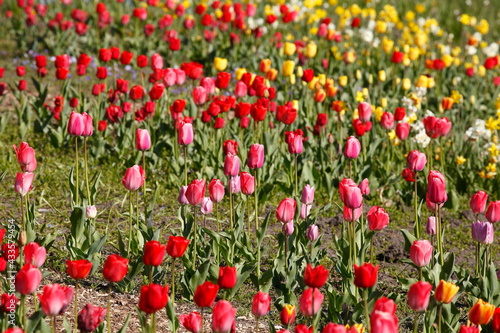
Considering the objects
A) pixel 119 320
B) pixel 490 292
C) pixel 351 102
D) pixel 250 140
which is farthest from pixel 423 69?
pixel 119 320

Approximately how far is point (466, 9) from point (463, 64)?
11.8ft

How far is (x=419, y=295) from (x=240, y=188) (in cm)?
163

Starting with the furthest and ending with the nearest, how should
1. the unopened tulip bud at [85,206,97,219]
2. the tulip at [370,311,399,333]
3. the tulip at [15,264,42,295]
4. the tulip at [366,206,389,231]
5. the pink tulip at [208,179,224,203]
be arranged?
the unopened tulip bud at [85,206,97,219]
the pink tulip at [208,179,224,203]
the tulip at [366,206,389,231]
the tulip at [15,264,42,295]
the tulip at [370,311,399,333]

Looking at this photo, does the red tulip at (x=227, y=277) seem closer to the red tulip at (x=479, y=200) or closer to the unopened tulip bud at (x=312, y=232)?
the unopened tulip bud at (x=312, y=232)

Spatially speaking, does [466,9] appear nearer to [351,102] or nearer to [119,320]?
[351,102]

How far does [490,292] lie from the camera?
366cm

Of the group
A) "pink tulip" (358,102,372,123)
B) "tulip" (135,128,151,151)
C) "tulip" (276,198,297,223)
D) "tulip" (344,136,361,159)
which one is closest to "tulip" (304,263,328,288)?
"tulip" (276,198,297,223)

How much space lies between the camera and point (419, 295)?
107 inches

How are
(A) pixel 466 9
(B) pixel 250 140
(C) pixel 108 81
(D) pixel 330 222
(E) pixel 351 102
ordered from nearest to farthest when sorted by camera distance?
1. (D) pixel 330 222
2. (B) pixel 250 140
3. (E) pixel 351 102
4. (C) pixel 108 81
5. (A) pixel 466 9

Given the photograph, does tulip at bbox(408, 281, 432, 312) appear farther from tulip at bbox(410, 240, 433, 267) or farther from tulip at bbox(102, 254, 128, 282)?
tulip at bbox(102, 254, 128, 282)

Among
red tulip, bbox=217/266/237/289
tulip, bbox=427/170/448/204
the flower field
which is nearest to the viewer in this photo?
red tulip, bbox=217/266/237/289

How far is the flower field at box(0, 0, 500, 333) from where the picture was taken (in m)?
3.15

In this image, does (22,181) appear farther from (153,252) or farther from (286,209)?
(286,209)

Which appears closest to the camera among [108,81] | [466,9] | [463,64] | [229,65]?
[108,81]
